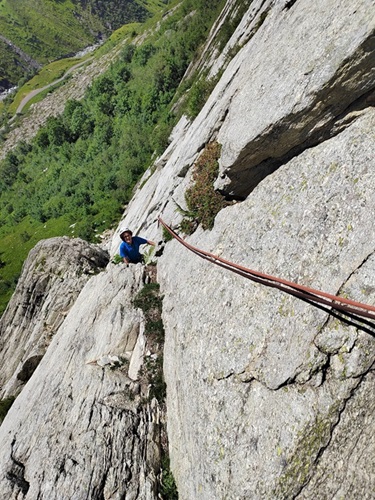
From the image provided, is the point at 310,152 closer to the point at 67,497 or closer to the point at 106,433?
the point at 106,433

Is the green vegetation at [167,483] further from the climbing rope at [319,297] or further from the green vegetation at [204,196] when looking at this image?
the green vegetation at [204,196]

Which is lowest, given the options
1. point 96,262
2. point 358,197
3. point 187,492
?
point 96,262

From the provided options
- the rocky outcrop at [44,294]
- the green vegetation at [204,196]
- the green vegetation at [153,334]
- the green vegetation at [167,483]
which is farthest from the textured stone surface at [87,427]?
the rocky outcrop at [44,294]

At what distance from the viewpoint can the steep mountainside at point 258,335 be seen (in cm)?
696

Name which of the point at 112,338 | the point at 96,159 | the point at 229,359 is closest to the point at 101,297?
the point at 112,338

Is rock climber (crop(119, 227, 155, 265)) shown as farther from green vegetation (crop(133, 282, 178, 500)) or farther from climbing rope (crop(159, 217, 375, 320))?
climbing rope (crop(159, 217, 375, 320))

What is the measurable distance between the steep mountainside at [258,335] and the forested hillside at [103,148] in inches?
931

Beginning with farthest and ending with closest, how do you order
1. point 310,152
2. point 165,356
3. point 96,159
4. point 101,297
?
point 96,159, point 101,297, point 165,356, point 310,152

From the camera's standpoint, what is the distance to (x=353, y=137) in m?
8.71

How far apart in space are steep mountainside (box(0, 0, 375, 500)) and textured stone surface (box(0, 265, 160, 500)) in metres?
0.06

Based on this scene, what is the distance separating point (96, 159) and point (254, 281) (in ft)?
186

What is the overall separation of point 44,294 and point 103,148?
39322 mm

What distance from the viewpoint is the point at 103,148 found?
60.6 m

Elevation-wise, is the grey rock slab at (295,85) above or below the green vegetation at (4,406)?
above
